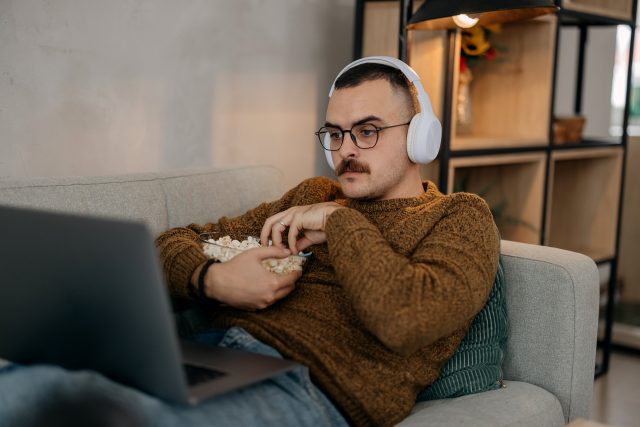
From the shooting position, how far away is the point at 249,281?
1.35 meters

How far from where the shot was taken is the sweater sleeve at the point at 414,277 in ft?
4.04

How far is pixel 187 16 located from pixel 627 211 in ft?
8.05

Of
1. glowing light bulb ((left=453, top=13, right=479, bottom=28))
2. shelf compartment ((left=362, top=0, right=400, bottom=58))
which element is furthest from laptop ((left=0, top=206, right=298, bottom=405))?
shelf compartment ((left=362, top=0, right=400, bottom=58))

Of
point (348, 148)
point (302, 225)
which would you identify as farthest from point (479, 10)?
point (302, 225)

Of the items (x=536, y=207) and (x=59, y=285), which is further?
(x=536, y=207)

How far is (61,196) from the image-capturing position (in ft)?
4.92

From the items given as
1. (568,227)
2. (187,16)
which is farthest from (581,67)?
(187,16)

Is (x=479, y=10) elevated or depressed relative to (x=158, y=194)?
elevated

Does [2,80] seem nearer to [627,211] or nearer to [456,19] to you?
[456,19]

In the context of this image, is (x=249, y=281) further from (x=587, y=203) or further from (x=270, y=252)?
(x=587, y=203)

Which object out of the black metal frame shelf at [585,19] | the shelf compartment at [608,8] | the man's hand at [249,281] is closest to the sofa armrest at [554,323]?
the man's hand at [249,281]

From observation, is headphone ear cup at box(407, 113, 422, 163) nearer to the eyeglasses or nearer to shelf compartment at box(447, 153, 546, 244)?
the eyeglasses

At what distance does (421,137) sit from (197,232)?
0.52m

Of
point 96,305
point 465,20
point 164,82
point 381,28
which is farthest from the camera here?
point 381,28
